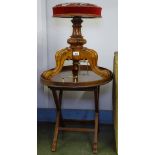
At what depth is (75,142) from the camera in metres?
2.93

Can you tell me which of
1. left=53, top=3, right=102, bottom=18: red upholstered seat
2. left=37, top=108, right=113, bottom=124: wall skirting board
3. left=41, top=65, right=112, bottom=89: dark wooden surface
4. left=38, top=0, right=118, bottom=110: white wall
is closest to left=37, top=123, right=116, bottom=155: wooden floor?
left=37, top=108, right=113, bottom=124: wall skirting board

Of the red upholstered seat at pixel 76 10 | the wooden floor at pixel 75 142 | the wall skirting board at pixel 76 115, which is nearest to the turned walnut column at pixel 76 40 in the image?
the red upholstered seat at pixel 76 10

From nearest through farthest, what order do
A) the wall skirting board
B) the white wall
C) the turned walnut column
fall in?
1. the turned walnut column
2. the white wall
3. the wall skirting board

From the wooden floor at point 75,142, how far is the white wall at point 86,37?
359 millimetres

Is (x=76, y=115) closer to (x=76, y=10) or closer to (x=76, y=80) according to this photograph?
(x=76, y=80)

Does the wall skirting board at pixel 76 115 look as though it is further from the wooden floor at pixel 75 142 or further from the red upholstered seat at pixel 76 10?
the red upholstered seat at pixel 76 10

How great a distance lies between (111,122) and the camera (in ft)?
11.0

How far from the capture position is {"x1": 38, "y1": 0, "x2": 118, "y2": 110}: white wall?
127 inches

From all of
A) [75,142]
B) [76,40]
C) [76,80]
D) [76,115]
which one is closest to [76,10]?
[76,40]

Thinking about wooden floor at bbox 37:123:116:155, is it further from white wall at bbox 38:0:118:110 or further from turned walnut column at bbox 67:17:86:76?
turned walnut column at bbox 67:17:86:76

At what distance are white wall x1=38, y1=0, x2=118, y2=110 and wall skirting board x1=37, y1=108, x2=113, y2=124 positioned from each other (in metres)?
0.06

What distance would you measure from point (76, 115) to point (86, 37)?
0.87 m
